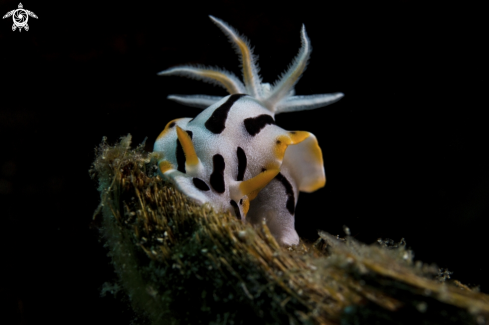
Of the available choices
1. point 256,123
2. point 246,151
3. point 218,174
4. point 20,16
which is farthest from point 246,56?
point 20,16

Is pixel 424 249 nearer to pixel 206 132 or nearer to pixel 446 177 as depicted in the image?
pixel 446 177

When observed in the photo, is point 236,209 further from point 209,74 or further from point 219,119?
point 209,74

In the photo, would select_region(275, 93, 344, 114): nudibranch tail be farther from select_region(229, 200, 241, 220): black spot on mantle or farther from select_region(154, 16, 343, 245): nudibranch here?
select_region(229, 200, 241, 220): black spot on mantle

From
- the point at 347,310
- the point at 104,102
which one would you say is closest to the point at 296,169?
the point at 347,310

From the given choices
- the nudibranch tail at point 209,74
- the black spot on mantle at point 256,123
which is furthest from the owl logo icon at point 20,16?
the black spot on mantle at point 256,123

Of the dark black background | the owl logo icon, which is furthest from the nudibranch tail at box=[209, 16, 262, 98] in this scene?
the owl logo icon

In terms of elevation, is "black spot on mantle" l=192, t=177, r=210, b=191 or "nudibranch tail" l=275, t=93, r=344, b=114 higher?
"nudibranch tail" l=275, t=93, r=344, b=114

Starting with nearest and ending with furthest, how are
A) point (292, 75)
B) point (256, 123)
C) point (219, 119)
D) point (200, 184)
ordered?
point (200, 184), point (219, 119), point (256, 123), point (292, 75)
